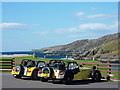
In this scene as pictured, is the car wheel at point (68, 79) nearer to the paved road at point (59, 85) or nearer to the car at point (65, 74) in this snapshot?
the car at point (65, 74)

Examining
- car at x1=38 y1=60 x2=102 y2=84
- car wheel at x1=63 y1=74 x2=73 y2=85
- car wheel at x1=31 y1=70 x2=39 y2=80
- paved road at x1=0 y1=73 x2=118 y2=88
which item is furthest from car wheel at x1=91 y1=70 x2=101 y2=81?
car wheel at x1=31 y1=70 x2=39 y2=80

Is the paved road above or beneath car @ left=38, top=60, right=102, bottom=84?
beneath

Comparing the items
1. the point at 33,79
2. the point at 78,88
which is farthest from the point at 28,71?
the point at 78,88

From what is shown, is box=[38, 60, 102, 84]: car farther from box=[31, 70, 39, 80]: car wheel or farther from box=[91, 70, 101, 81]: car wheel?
box=[31, 70, 39, 80]: car wheel

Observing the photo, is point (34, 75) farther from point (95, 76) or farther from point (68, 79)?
point (95, 76)

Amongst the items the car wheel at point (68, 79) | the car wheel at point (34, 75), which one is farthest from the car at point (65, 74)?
the car wheel at point (34, 75)

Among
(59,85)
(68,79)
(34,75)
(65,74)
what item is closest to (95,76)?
(68,79)

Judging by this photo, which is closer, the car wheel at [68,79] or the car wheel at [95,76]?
the car wheel at [68,79]

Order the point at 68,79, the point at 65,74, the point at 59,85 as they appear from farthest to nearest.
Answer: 1. the point at 68,79
2. the point at 65,74
3. the point at 59,85

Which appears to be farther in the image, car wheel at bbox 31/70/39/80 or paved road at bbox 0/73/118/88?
car wheel at bbox 31/70/39/80

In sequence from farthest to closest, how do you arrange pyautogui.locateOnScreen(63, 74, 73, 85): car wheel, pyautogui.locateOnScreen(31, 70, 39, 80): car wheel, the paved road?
pyautogui.locateOnScreen(31, 70, 39, 80): car wheel
pyautogui.locateOnScreen(63, 74, 73, 85): car wheel
the paved road

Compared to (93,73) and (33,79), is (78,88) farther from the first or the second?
(33,79)

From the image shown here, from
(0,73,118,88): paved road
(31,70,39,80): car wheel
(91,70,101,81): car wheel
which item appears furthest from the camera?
(31,70,39,80): car wheel

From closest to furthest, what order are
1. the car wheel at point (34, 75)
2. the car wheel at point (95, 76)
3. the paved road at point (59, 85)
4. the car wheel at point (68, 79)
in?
the paved road at point (59, 85) → the car wheel at point (68, 79) → the car wheel at point (95, 76) → the car wheel at point (34, 75)
